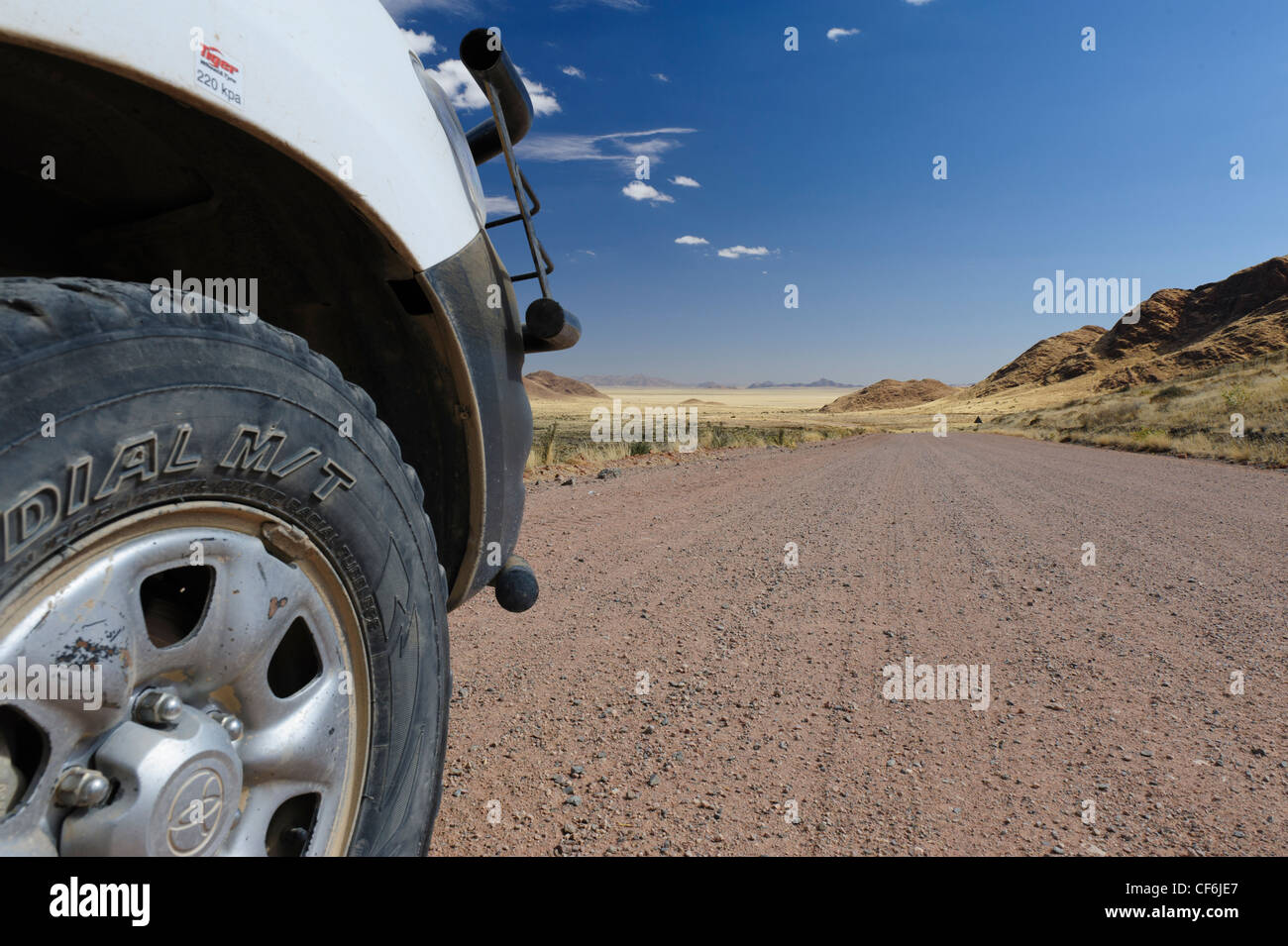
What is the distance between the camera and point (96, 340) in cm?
96

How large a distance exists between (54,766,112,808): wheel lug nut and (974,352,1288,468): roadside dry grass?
59.1 ft

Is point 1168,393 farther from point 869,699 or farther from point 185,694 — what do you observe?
point 185,694

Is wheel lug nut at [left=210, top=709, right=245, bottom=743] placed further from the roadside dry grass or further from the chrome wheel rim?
the roadside dry grass

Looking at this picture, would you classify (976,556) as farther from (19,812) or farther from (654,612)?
(19,812)

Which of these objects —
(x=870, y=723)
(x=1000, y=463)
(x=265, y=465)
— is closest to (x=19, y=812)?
(x=265, y=465)

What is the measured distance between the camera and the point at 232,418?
1118 millimetres

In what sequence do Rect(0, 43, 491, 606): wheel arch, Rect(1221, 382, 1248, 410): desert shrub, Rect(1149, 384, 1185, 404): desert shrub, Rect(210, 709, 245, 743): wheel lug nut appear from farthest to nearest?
Rect(1149, 384, 1185, 404): desert shrub → Rect(1221, 382, 1248, 410): desert shrub → Rect(0, 43, 491, 606): wheel arch → Rect(210, 709, 245, 743): wheel lug nut

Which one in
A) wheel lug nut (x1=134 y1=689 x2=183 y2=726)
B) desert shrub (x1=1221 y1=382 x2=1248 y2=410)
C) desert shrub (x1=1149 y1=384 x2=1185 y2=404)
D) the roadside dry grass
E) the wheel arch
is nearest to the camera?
wheel lug nut (x1=134 y1=689 x2=183 y2=726)

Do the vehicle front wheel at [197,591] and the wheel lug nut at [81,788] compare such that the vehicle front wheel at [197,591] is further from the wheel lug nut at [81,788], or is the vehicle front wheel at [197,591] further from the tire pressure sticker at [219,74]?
the tire pressure sticker at [219,74]

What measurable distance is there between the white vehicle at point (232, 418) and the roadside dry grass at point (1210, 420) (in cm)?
1735

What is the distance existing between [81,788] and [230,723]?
9.2 inches

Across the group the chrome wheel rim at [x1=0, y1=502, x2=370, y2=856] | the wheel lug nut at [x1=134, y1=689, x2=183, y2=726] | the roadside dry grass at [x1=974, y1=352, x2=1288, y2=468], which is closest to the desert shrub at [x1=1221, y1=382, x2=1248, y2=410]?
the roadside dry grass at [x1=974, y1=352, x2=1288, y2=468]

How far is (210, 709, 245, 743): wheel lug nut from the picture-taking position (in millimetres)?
1148

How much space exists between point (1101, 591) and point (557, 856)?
4.45 metres
